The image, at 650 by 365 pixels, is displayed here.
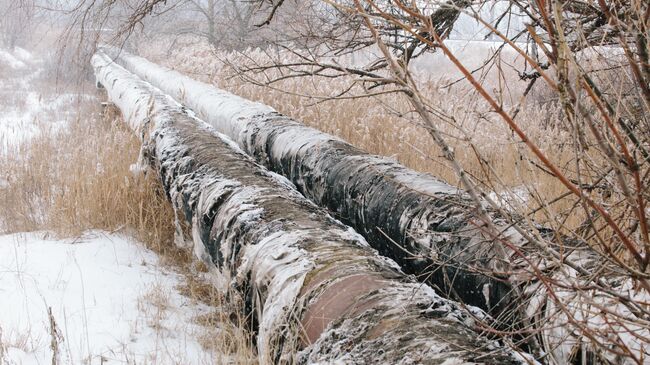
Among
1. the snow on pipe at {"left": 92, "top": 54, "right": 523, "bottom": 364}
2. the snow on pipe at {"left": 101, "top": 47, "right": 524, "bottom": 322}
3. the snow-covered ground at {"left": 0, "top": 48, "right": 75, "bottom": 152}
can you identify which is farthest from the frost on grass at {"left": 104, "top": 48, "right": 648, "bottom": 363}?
the snow-covered ground at {"left": 0, "top": 48, "right": 75, "bottom": 152}

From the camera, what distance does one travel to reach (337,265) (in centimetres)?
201

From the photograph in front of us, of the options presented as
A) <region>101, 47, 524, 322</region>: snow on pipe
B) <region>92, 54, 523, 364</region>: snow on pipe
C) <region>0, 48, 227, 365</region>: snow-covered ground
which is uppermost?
<region>101, 47, 524, 322</region>: snow on pipe

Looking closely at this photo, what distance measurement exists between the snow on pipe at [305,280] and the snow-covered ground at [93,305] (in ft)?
1.00

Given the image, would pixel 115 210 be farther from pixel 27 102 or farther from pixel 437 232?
pixel 27 102

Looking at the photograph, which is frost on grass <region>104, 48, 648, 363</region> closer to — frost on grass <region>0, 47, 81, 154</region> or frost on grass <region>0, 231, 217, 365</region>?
frost on grass <region>0, 231, 217, 365</region>

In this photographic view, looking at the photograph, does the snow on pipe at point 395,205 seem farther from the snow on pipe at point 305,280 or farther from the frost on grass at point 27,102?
the frost on grass at point 27,102

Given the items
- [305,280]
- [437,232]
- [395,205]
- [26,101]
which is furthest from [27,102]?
[437,232]

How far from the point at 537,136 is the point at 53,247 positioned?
4190 mm

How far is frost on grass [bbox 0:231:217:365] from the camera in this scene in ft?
7.36

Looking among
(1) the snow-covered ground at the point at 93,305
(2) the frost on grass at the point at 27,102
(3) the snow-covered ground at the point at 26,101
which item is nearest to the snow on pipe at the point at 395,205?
(1) the snow-covered ground at the point at 93,305

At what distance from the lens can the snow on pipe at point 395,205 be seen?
6.13ft

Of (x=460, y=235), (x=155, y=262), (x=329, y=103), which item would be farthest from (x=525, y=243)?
(x=329, y=103)

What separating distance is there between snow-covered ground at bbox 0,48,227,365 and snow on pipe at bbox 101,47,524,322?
2.74ft

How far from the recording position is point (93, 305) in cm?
265
